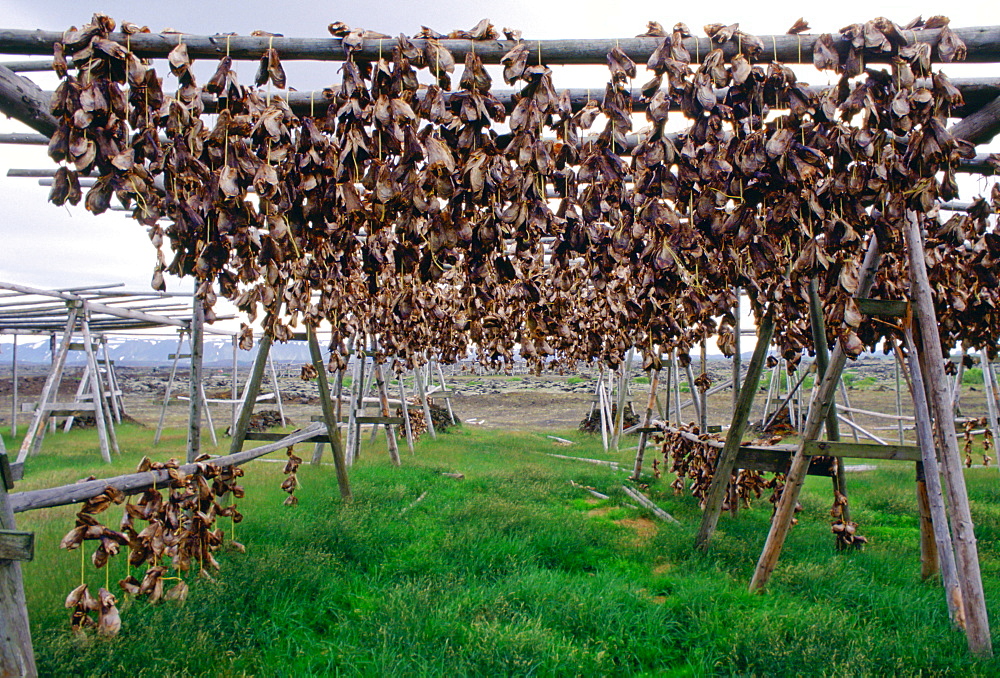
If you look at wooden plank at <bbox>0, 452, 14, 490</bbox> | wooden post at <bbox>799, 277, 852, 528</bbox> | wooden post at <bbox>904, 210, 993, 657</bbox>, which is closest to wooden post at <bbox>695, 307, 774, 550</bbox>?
wooden post at <bbox>799, 277, 852, 528</bbox>

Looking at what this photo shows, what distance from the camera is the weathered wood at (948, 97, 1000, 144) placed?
2.76 metres

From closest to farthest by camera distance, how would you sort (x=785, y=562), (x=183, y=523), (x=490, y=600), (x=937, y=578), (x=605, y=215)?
(x=605, y=215) → (x=183, y=523) → (x=490, y=600) → (x=937, y=578) → (x=785, y=562)

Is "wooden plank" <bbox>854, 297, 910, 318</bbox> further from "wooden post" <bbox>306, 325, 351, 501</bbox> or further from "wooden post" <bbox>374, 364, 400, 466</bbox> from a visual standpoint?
"wooden post" <bbox>374, 364, 400, 466</bbox>

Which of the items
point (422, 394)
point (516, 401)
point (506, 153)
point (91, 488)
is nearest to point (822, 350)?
point (506, 153)

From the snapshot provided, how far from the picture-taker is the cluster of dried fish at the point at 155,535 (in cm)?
259

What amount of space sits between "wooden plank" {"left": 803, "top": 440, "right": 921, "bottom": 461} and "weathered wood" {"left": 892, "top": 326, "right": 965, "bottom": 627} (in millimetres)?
200

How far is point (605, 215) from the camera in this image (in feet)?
8.53

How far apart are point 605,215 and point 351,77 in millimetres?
1241

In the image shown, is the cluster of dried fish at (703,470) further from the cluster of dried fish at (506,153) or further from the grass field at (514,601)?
the cluster of dried fish at (506,153)

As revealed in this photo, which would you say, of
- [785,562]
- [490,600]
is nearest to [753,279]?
[785,562]

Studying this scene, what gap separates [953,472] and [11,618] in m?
4.38

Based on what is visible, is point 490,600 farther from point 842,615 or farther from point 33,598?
point 33,598

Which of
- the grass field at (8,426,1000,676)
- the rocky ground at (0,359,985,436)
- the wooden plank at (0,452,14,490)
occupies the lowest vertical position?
the rocky ground at (0,359,985,436)

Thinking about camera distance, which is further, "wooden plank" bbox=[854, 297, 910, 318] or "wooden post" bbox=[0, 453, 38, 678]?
"wooden plank" bbox=[854, 297, 910, 318]
